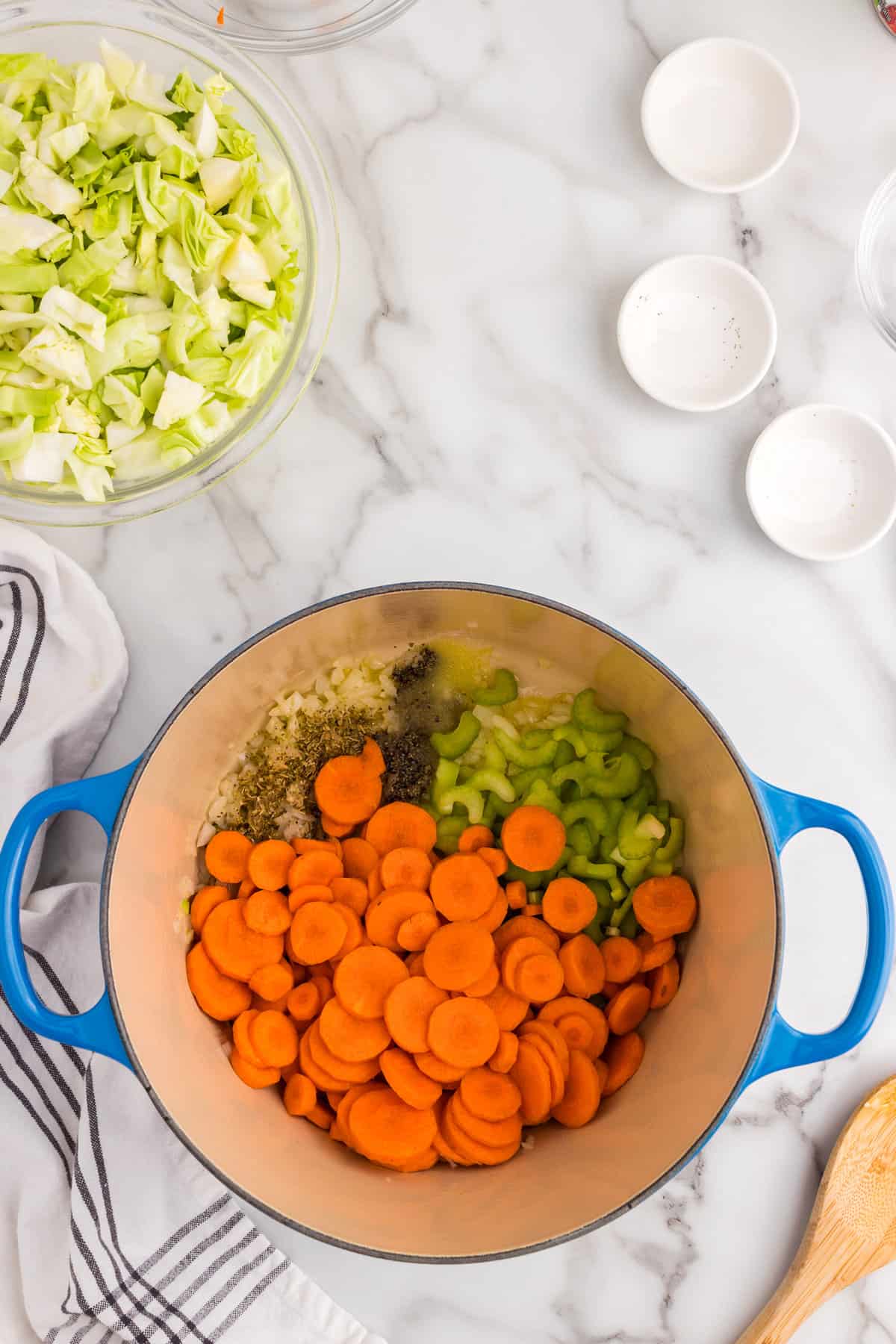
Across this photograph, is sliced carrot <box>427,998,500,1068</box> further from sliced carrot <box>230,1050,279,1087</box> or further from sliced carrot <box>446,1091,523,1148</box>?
sliced carrot <box>230,1050,279,1087</box>

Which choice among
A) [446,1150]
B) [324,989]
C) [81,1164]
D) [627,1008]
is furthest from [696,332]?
[81,1164]

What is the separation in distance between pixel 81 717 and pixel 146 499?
29 cm

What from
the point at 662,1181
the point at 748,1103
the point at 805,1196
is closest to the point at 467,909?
the point at 662,1181

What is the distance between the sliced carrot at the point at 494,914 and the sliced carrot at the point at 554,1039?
4.9 inches

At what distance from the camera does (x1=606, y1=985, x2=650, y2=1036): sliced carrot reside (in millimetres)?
1288

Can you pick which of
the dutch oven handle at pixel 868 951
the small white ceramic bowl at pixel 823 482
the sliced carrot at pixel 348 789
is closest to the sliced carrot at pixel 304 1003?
the sliced carrot at pixel 348 789

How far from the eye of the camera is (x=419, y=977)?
1288 mm

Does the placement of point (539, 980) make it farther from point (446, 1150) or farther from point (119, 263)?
point (119, 263)

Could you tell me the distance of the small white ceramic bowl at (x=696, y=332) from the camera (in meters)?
1.36

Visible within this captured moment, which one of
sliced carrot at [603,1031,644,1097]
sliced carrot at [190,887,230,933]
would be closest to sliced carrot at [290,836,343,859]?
sliced carrot at [190,887,230,933]

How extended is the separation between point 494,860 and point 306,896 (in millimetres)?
234

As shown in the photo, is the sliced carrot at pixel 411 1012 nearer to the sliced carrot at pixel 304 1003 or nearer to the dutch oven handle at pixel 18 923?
the sliced carrot at pixel 304 1003

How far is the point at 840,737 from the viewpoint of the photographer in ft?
4.67

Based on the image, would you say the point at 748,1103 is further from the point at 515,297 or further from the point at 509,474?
the point at 515,297
